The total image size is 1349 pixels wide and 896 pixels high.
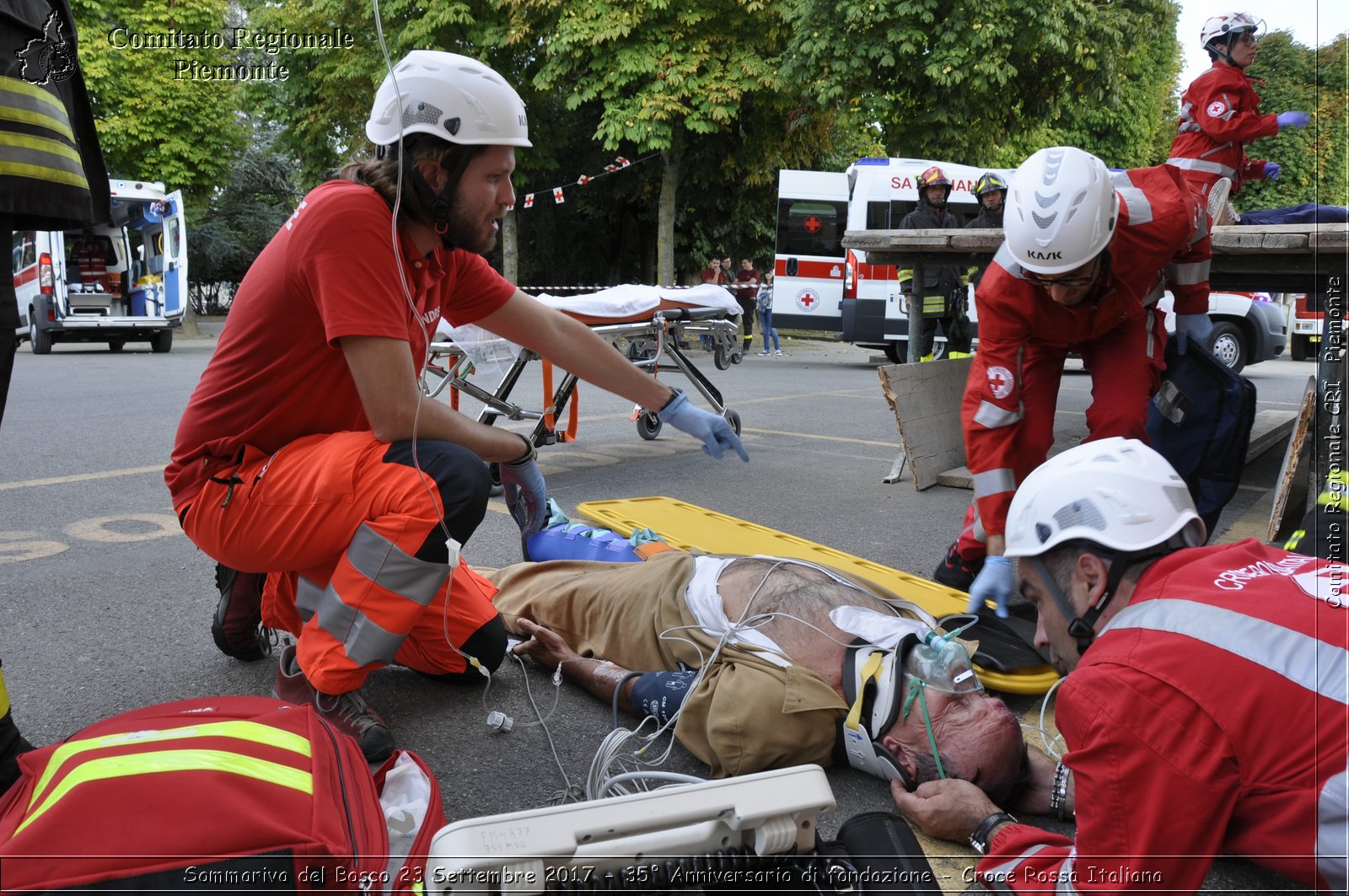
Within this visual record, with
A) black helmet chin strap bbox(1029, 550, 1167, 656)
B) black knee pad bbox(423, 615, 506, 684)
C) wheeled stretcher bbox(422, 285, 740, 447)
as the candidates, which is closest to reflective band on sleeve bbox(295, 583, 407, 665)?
black knee pad bbox(423, 615, 506, 684)

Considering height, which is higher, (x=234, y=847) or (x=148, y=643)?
(x=234, y=847)

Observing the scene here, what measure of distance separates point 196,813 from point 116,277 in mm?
18675

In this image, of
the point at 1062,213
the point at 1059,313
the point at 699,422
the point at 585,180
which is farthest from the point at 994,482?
the point at 585,180

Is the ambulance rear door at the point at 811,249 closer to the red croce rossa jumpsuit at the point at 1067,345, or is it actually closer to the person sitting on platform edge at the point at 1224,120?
the person sitting on platform edge at the point at 1224,120

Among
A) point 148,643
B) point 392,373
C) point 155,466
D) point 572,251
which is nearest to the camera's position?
point 392,373

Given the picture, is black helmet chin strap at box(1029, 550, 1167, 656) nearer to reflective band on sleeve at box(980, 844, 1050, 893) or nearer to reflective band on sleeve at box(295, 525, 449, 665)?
reflective band on sleeve at box(980, 844, 1050, 893)

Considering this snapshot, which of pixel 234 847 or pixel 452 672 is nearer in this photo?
pixel 234 847

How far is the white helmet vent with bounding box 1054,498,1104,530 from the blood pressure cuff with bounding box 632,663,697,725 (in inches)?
42.8

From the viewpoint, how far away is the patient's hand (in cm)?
303

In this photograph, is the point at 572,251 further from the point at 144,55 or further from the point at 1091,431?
the point at 1091,431

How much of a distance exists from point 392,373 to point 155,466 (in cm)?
424

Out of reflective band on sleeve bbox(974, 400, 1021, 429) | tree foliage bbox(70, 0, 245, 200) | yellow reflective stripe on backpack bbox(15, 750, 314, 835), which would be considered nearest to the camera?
yellow reflective stripe on backpack bbox(15, 750, 314, 835)

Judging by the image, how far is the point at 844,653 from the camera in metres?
2.58

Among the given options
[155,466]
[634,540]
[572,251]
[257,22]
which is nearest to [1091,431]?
[634,540]
